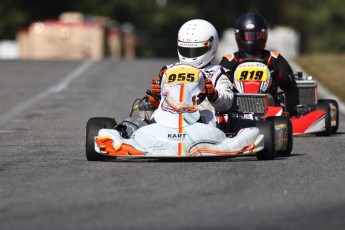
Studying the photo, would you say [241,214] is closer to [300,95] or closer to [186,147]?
[186,147]

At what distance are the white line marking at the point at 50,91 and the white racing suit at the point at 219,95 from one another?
4754mm

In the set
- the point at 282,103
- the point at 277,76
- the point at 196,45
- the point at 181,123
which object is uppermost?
the point at 196,45

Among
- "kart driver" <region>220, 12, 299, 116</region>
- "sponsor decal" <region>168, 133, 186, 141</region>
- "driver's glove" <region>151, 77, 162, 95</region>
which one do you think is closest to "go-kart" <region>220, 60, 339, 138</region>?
"kart driver" <region>220, 12, 299, 116</region>

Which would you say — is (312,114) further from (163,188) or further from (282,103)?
(163,188)

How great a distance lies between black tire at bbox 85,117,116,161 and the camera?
11.1 metres

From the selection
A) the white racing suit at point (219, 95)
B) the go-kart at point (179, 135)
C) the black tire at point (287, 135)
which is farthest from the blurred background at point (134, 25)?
the go-kart at point (179, 135)

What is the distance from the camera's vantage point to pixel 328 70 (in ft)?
98.7

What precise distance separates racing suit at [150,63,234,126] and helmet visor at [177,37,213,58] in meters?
0.16

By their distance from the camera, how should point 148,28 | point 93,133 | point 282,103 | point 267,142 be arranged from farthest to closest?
point 148,28 < point 282,103 < point 93,133 < point 267,142

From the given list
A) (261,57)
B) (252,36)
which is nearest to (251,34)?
(252,36)

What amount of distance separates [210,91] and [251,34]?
3.96 metres

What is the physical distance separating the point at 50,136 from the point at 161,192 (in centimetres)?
551

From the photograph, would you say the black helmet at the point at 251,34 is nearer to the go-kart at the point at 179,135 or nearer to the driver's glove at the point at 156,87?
the driver's glove at the point at 156,87

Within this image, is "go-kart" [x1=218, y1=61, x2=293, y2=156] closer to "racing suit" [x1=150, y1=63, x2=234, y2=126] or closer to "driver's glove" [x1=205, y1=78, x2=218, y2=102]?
"racing suit" [x1=150, y1=63, x2=234, y2=126]
